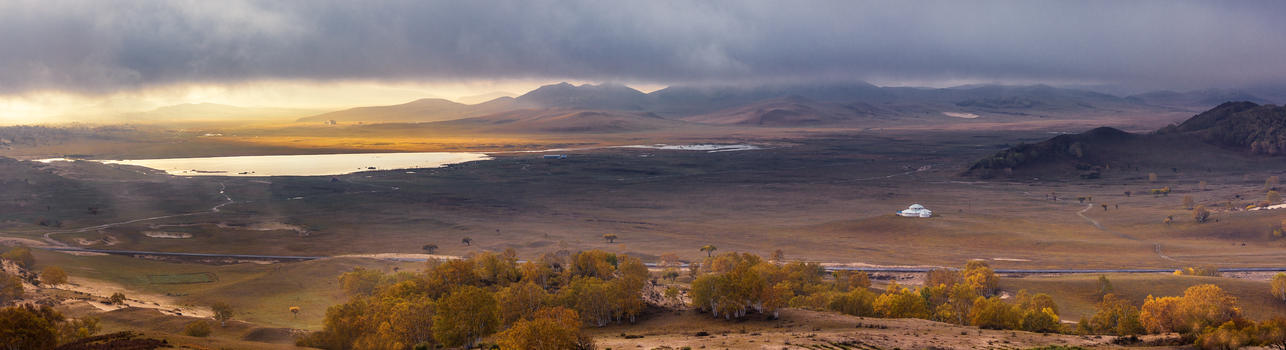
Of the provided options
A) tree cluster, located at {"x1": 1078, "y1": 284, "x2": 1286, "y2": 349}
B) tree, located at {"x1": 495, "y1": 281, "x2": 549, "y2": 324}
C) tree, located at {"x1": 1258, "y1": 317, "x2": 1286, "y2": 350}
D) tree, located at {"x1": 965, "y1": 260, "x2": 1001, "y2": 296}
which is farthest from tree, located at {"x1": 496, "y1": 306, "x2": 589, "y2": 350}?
tree, located at {"x1": 965, "y1": 260, "x2": 1001, "y2": 296}

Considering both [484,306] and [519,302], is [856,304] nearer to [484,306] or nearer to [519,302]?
[519,302]

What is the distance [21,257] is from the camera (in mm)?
87750

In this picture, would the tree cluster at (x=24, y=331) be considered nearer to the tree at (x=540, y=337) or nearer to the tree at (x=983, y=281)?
the tree at (x=540, y=337)

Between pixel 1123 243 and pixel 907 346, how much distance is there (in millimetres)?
95745

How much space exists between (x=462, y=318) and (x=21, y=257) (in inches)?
2824

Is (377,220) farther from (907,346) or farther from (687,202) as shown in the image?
(907,346)

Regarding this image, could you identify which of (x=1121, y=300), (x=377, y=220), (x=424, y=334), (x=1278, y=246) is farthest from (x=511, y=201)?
(x=1278, y=246)

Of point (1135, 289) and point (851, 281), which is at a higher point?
point (1135, 289)

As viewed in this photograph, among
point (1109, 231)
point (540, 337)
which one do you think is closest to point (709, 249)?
point (540, 337)

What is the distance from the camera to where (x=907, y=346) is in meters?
44.7

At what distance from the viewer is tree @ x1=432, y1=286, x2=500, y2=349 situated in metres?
54.4

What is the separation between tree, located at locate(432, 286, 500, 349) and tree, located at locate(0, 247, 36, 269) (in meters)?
67.5

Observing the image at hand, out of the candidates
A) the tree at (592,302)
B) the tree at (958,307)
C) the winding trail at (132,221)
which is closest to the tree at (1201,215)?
the tree at (958,307)

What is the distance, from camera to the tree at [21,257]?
8712cm
